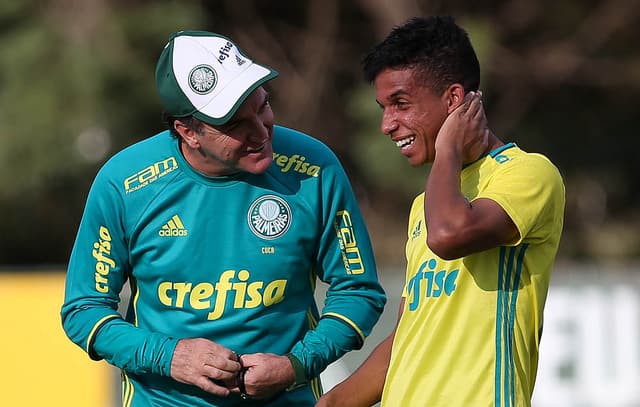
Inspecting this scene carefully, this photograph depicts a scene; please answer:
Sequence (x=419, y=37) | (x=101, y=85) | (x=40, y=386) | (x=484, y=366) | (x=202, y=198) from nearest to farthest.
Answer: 1. (x=484, y=366)
2. (x=419, y=37)
3. (x=202, y=198)
4. (x=40, y=386)
5. (x=101, y=85)

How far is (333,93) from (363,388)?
12.4 metres

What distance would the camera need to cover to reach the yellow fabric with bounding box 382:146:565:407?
3.24 metres

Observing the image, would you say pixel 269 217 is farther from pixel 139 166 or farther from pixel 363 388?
pixel 363 388

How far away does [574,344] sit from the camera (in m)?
7.90

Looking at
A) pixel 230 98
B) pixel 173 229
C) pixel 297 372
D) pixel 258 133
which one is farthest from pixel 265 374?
pixel 230 98

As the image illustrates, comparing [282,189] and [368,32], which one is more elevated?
[368,32]

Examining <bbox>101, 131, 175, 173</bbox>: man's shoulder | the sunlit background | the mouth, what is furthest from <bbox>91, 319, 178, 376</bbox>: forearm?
the sunlit background

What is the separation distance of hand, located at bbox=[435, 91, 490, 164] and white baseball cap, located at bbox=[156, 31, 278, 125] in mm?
656

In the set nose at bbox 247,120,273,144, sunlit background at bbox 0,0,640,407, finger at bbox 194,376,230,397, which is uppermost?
sunlit background at bbox 0,0,640,407

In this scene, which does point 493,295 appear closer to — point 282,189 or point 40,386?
point 282,189

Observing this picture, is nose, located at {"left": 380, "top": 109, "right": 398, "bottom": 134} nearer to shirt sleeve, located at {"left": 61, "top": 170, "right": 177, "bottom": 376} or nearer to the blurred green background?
shirt sleeve, located at {"left": 61, "top": 170, "right": 177, "bottom": 376}

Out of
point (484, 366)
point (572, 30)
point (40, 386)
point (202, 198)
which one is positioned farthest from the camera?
point (572, 30)

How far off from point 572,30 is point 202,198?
1206 cm

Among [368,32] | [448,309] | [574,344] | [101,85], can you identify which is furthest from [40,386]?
[368,32]
